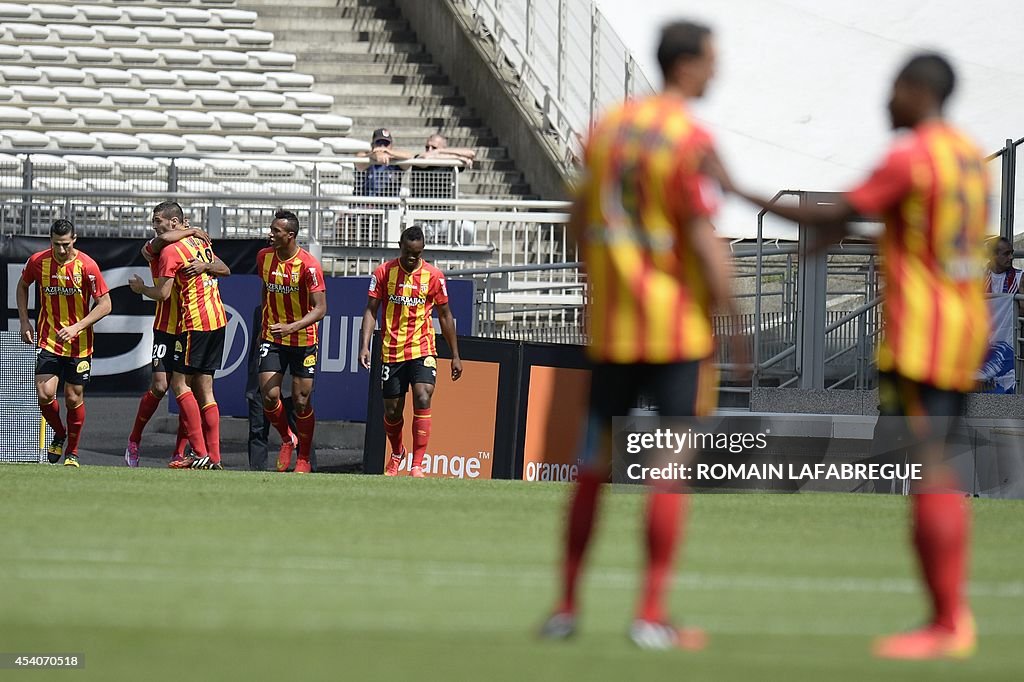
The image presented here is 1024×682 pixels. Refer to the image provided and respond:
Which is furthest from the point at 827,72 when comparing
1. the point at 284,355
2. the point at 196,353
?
the point at 196,353

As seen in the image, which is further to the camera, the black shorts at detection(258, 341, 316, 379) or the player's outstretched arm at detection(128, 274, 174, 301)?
the black shorts at detection(258, 341, 316, 379)

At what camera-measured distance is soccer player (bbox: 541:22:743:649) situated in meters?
5.15

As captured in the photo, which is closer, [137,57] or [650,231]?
[650,231]

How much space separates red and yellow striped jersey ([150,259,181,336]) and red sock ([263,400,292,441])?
3.68 ft

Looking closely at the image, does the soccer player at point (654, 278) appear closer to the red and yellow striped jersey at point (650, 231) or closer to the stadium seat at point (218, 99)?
the red and yellow striped jersey at point (650, 231)

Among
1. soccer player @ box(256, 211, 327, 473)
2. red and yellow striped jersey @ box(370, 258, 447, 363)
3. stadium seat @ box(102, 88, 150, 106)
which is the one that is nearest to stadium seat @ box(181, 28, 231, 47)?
stadium seat @ box(102, 88, 150, 106)

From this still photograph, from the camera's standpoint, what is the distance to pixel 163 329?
14.4m

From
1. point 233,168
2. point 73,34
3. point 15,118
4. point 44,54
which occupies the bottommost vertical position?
point 233,168

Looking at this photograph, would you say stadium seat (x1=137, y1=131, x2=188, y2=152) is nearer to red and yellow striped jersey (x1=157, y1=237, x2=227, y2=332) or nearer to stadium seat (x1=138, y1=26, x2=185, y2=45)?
stadium seat (x1=138, y1=26, x2=185, y2=45)

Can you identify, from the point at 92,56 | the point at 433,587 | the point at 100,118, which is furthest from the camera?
the point at 92,56

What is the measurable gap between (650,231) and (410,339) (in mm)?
9066

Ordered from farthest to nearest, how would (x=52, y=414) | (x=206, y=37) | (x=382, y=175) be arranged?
(x=206, y=37)
(x=382, y=175)
(x=52, y=414)

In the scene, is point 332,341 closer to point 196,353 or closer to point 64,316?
point 196,353

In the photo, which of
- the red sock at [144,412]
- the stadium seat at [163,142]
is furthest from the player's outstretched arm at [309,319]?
the stadium seat at [163,142]
